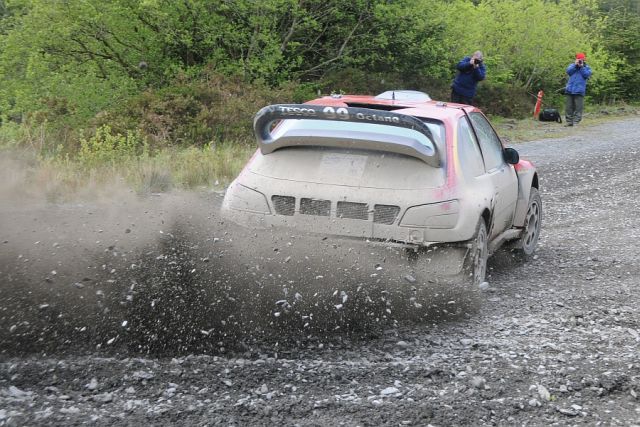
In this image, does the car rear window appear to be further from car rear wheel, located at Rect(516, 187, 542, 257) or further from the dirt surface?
car rear wheel, located at Rect(516, 187, 542, 257)

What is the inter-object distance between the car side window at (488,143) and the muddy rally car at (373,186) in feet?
2.10

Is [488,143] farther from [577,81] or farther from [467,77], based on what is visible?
[577,81]

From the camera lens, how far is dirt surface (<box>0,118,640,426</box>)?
3.91 metres

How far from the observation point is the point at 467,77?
16625 mm

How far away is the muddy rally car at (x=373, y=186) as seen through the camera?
214 inches

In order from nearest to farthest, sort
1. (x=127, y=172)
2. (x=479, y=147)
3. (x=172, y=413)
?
1. (x=172, y=413)
2. (x=479, y=147)
3. (x=127, y=172)

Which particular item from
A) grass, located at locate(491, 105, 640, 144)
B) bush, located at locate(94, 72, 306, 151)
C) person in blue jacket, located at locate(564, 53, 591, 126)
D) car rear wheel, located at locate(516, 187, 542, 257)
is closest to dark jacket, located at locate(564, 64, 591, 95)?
person in blue jacket, located at locate(564, 53, 591, 126)

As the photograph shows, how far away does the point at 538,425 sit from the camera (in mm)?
3797

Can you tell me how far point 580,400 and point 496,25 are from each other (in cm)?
2767

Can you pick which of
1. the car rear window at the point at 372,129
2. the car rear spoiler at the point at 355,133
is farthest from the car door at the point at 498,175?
the car rear spoiler at the point at 355,133

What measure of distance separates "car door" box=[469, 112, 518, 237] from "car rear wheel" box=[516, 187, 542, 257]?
51cm

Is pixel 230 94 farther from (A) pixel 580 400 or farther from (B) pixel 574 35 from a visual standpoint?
(B) pixel 574 35

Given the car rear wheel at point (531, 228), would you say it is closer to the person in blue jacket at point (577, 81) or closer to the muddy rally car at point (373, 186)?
the muddy rally car at point (373, 186)

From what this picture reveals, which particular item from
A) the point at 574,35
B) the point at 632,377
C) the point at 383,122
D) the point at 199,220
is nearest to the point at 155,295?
the point at 199,220
